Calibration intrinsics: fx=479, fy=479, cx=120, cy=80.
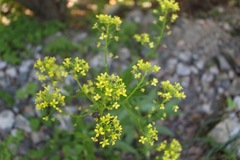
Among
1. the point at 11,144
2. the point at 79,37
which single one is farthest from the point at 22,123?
the point at 79,37

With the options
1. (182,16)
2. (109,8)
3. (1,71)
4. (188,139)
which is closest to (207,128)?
(188,139)

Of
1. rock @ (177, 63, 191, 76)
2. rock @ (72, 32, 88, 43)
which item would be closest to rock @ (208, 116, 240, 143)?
rock @ (177, 63, 191, 76)

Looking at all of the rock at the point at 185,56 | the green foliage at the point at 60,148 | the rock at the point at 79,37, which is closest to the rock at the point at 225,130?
the rock at the point at 185,56

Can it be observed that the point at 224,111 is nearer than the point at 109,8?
Yes

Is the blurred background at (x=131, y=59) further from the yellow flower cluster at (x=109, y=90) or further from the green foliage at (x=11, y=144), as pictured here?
the yellow flower cluster at (x=109, y=90)

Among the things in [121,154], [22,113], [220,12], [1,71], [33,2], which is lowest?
[121,154]

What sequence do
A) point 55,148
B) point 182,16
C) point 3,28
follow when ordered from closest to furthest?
point 55,148 < point 3,28 < point 182,16

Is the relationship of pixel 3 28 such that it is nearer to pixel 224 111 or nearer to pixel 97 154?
pixel 97 154

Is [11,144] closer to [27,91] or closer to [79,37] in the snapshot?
[27,91]
